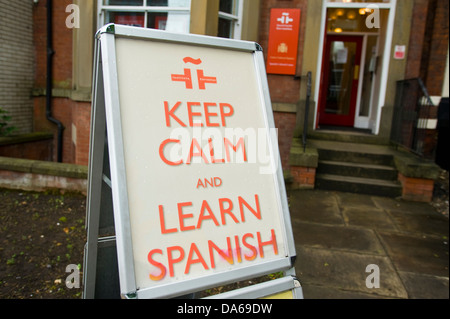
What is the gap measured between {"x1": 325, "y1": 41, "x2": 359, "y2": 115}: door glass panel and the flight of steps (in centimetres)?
264

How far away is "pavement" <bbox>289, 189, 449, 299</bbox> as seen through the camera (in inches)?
121

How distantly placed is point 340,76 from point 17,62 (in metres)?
7.03

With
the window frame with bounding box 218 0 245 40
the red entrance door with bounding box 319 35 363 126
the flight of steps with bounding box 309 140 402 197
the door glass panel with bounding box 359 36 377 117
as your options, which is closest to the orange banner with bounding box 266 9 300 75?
the window frame with bounding box 218 0 245 40

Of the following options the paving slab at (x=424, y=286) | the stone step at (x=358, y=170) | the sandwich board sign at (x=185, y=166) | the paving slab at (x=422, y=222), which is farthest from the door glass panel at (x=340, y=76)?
the sandwich board sign at (x=185, y=166)

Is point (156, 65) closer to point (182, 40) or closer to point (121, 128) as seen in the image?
point (182, 40)

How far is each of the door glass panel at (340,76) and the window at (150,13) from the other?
4.48 m

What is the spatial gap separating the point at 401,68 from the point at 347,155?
80.3 inches

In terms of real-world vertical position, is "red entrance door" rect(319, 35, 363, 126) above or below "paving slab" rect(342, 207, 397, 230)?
above

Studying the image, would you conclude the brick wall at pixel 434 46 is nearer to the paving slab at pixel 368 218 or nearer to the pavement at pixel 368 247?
the pavement at pixel 368 247

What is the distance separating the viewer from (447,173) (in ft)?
23.3

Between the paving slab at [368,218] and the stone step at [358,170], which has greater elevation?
the stone step at [358,170]

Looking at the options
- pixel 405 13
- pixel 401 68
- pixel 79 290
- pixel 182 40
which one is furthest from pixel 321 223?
pixel 405 13

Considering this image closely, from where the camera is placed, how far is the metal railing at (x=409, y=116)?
6230mm

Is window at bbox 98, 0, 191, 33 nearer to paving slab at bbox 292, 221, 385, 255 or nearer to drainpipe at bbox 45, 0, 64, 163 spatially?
drainpipe at bbox 45, 0, 64, 163
